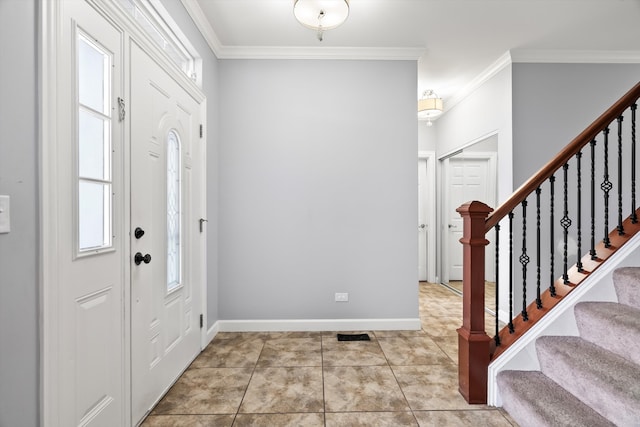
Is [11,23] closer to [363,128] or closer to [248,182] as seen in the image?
[248,182]

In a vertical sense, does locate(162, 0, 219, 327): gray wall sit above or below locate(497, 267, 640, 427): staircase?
above

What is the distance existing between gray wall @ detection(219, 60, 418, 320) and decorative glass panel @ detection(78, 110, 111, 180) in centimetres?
159

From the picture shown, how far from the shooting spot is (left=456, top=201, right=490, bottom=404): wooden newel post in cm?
185

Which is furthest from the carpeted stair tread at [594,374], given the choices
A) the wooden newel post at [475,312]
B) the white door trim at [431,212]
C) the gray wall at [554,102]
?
the white door trim at [431,212]

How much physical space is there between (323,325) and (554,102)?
10.7 feet

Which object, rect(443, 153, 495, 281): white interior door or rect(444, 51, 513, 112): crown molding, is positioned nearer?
rect(444, 51, 513, 112): crown molding

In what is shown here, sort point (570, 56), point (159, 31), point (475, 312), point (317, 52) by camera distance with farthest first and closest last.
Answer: point (570, 56) < point (317, 52) < point (159, 31) < point (475, 312)

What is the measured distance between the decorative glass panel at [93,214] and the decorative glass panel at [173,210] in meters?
0.59

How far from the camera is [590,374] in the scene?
4.72 ft

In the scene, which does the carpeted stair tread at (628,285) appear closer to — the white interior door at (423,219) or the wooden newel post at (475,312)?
the wooden newel post at (475,312)

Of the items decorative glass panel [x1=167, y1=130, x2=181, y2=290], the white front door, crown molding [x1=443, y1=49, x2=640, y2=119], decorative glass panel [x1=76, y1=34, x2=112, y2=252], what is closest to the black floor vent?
decorative glass panel [x1=167, y1=130, x2=181, y2=290]

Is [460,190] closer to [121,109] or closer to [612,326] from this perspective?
[612,326]

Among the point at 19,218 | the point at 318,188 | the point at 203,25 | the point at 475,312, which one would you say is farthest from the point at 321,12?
the point at 475,312

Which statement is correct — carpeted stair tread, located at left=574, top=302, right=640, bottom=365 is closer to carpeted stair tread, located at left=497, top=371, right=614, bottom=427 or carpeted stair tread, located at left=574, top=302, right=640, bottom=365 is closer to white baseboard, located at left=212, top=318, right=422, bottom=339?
carpeted stair tread, located at left=497, top=371, right=614, bottom=427
